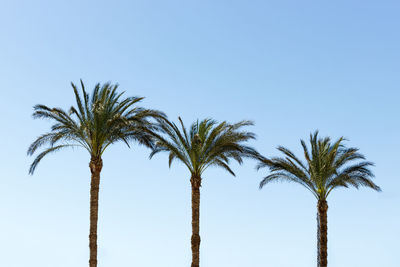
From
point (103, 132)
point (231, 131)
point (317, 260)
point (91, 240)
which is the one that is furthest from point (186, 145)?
point (317, 260)

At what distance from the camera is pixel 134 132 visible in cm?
3703

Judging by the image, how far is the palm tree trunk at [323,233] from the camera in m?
40.1

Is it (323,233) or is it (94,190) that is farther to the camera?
(323,233)

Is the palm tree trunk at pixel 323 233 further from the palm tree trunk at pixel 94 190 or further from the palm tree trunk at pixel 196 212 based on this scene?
the palm tree trunk at pixel 94 190

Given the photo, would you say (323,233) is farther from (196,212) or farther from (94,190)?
(94,190)

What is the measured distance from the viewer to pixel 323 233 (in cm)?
4044

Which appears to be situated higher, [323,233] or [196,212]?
[196,212]

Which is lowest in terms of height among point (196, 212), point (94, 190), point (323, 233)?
point (323, 233)

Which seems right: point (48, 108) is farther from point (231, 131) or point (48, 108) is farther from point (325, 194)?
point (325, 194)

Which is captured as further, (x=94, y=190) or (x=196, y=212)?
(x=196, y=212)

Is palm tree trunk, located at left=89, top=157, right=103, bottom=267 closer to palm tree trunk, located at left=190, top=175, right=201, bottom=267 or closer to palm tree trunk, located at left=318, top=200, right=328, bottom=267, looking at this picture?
palm tree trunk, located at left=190, top=175, right=201, bottom=267

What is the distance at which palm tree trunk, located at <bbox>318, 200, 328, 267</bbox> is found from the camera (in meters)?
40.1

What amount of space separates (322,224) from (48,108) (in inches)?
758

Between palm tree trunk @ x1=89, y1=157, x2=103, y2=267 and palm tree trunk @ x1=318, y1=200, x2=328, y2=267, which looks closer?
palm tree trunk @ x1=89, y1=157, x2=103, y2=267
